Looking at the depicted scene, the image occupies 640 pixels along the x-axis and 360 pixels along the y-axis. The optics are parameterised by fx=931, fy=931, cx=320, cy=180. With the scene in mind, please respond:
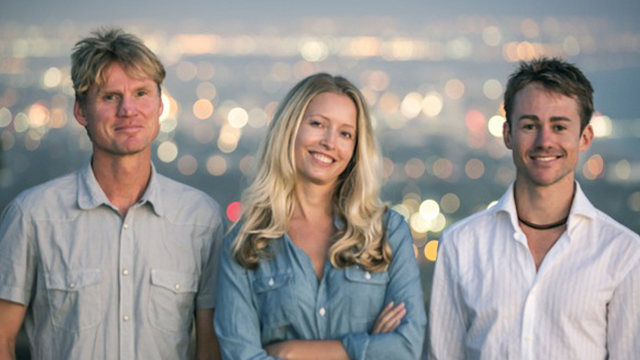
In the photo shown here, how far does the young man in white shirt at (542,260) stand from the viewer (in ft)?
15.0

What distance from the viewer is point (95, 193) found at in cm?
496

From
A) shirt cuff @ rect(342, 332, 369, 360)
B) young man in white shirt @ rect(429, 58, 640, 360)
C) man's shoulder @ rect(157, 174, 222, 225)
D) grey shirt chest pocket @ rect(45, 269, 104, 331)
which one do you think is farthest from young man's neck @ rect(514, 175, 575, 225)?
grey shirt chest pocket @ rect(45, 269, 104, 331)

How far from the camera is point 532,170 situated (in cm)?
471

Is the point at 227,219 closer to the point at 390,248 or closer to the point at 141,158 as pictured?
the point at 141,158

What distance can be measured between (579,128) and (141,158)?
2.31 meters

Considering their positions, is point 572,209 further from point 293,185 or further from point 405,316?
point 293,185

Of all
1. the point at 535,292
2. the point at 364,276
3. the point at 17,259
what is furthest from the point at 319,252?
the point at 17,259

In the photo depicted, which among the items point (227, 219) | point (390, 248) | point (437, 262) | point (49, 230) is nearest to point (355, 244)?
point (390, 248)

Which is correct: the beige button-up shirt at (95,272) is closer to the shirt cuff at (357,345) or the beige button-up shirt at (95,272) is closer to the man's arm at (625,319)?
the shirt cuff at (357,345)

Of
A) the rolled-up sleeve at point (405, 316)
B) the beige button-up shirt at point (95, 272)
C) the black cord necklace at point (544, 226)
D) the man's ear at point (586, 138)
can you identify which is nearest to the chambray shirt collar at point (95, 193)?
the beige button-up shirt at point (95, 272)

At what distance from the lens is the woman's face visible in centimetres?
481

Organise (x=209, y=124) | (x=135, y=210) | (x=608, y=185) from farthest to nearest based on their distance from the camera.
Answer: (x=209, y=124), (x=608, y=185), (x=135, y=210)

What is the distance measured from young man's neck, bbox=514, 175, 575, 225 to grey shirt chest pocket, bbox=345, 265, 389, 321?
85 centimetres

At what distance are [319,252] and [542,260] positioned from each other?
114 cm
